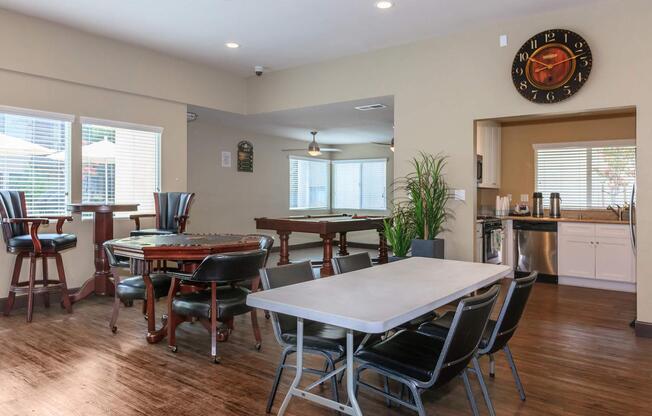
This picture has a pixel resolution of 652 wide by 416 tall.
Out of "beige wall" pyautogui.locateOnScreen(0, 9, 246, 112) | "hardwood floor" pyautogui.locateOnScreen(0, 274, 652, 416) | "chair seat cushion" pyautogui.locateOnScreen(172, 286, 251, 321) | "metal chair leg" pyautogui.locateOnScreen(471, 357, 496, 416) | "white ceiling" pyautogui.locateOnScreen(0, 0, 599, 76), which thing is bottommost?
"hardwood floor" pyautogui.locateOnScreen(0, 274, 652, 416)

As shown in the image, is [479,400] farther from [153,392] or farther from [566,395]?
[153,392]

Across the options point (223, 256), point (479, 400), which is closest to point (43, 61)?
point (223, 256)

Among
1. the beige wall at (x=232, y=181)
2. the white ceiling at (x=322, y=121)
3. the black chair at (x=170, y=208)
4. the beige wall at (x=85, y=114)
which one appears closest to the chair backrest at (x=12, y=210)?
the beige wall at (x=85, y=114)

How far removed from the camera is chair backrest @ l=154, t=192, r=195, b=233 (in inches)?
216

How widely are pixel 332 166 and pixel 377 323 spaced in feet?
31.3

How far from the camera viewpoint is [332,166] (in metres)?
11.1

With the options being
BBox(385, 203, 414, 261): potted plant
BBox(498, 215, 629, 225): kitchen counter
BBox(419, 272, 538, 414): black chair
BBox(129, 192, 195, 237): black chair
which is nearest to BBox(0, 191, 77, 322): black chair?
BBox(129, 192, 195, 237): black chair

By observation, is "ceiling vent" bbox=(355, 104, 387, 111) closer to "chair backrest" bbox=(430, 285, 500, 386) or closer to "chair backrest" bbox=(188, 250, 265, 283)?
"chair backrest" bbox=(188, 250, 265, 283)

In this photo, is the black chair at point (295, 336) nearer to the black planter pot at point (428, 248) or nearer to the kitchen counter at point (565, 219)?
the black planter pot at point (428, 248)

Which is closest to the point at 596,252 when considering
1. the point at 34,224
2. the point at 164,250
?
the point at 164,250

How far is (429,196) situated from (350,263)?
222 cm

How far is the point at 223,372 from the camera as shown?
3004mm

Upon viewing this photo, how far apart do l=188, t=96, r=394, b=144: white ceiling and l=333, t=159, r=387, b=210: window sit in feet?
3.32

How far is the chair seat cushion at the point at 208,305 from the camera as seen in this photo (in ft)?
10.6
